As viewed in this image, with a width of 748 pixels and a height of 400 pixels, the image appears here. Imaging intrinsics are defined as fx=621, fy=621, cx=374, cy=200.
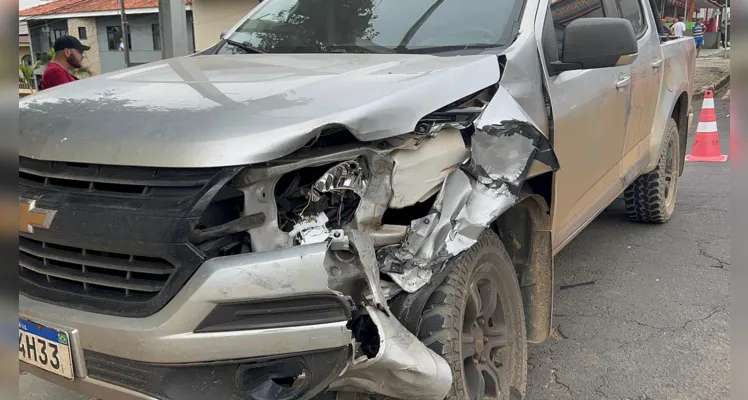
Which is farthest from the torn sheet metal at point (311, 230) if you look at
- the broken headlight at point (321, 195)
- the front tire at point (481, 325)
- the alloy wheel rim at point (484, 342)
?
the alloy wheel rim at point (484, 342)

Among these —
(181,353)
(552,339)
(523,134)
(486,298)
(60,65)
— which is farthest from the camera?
(60,65)

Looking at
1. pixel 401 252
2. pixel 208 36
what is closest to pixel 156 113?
pixel 401 252

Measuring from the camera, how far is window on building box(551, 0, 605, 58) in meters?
3.15

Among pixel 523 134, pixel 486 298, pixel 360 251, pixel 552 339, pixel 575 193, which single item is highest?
pixel 523 134

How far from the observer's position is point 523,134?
89.1 inches

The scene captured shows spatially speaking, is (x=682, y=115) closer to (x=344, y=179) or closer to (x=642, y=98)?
(x=642, y=98)

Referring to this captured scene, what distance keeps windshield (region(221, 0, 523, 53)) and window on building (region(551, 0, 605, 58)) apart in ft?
0.99

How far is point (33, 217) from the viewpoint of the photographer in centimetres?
187

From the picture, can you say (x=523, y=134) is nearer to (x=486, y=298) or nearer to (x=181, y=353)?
(x=486, y=298)

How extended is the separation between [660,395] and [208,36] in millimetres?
25238

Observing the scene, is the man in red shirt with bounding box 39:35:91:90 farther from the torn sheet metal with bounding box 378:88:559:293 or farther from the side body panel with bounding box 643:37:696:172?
the side body panel with bounding box 643:37:696:172

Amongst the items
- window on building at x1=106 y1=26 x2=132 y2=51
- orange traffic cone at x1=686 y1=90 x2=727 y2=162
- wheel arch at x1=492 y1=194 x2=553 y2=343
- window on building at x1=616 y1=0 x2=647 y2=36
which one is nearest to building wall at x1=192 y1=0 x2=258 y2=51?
window on building at x1=106 y1=26 x2=132 y2=51

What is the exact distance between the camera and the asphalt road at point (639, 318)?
299 cm

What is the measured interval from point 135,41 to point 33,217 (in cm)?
3126
